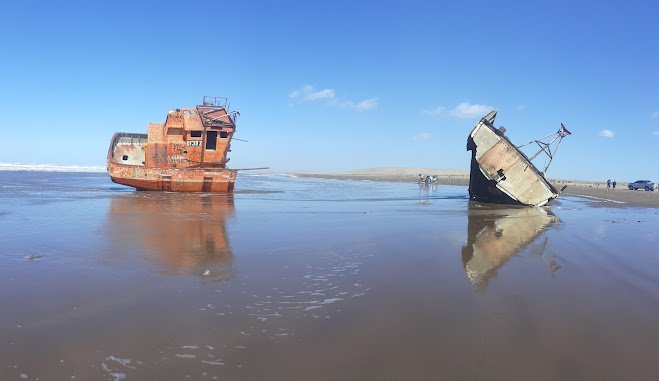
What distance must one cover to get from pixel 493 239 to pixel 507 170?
1080 cm

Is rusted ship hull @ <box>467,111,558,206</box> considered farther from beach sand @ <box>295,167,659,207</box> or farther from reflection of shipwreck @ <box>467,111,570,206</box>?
beach sand @ <box>295,167,659,207</box>

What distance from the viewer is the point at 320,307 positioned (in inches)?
183

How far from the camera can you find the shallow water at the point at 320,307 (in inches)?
130

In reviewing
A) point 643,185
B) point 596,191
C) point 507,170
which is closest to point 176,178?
point 507,170

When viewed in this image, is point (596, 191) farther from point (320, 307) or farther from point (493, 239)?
point (320, 307)

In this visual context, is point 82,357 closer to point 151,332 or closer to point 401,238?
point 151,332

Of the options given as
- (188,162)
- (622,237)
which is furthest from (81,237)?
(188,162)

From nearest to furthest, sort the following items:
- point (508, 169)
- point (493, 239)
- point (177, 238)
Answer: point (177, 238)
point (493, 239)
point (508, 169)

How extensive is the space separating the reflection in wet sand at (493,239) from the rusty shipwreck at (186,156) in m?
14.6

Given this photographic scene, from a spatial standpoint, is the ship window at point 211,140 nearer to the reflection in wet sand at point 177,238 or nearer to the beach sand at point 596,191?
the reflection in wet sand at point 177,238

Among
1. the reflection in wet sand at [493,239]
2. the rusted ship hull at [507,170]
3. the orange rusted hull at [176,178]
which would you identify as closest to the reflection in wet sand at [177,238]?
the reflection in wet sand at [493,239]

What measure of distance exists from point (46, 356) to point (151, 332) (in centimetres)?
79

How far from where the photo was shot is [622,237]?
10336 mm

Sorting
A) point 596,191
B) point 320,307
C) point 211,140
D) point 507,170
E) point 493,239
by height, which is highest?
point 211,140
